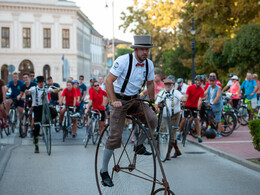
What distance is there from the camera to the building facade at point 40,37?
63375mm

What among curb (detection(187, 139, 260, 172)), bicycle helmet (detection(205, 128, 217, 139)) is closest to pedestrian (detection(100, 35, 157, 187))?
curb (detection(187, 139, 260, 172))

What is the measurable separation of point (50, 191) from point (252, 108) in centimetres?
1347

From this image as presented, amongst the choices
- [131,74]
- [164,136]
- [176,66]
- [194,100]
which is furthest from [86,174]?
[176,66]

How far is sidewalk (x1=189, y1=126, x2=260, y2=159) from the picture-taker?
36.8 ft

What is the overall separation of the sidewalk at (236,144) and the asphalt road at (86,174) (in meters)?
0.49

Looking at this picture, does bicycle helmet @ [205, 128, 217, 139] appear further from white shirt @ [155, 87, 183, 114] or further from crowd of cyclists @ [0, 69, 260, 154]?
white shirt @ [155, 87, 183, 114]

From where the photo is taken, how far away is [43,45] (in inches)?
2527

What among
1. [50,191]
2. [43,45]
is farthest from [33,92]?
[43,45]

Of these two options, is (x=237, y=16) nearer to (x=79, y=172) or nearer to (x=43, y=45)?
(x=79, y=172)

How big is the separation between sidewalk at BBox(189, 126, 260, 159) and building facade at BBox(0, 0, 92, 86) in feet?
160

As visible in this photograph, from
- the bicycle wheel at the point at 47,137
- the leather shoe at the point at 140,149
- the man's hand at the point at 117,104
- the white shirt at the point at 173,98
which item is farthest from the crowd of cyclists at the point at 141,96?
the man's hand at the point at 117,104

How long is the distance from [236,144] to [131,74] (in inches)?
299

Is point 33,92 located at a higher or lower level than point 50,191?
higher

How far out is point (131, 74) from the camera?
21.0 feet
